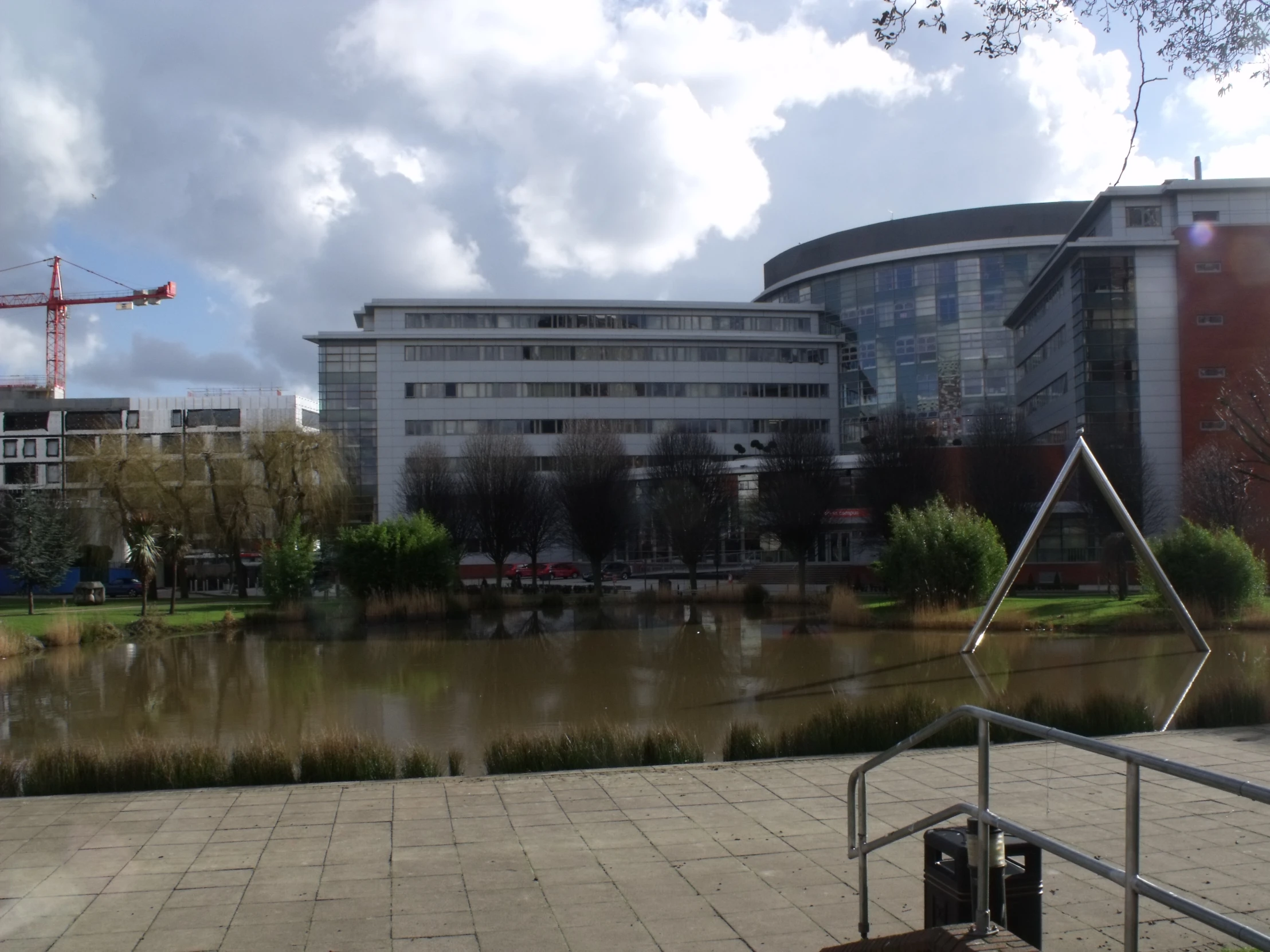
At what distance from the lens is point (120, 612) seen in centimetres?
3956

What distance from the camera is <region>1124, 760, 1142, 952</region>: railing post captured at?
3.61 metres

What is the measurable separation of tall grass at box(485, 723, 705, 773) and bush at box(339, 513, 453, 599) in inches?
1100

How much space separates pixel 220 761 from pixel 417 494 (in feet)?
159

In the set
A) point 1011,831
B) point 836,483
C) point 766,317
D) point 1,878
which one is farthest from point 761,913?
point 766,317

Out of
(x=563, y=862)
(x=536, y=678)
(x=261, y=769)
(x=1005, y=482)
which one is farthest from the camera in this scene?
(x=1005, y=482)

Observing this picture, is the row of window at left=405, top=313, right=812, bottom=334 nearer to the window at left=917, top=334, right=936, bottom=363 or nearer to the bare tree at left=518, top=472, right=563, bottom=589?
the window at left=917, top=334, right=936, bottom=363

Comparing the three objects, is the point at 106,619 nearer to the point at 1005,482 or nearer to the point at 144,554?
the point at 144,554

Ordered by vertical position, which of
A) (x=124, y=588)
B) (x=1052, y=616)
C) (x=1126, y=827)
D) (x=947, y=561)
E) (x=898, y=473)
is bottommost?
(x=124, y=588)

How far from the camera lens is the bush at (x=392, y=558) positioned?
39.2 metres

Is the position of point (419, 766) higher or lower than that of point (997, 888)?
lower

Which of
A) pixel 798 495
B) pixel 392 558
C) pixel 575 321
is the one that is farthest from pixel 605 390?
pixel 392 558

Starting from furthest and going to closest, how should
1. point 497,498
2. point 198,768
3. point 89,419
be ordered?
1. point 89,419
2. point 497,498
3. point 198,768

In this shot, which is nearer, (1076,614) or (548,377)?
(1076,614)

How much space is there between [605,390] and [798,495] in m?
27.7
